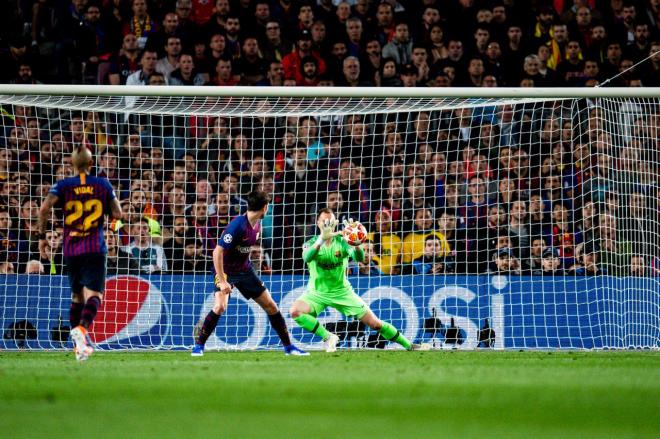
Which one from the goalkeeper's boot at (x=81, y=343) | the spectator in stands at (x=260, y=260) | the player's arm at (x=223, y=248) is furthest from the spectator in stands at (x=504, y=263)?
the goalkeeper's boot at (x=81, y=343)

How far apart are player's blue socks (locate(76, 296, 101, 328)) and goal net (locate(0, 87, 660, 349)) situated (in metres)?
3.98

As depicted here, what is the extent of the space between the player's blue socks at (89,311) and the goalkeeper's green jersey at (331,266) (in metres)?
3.62

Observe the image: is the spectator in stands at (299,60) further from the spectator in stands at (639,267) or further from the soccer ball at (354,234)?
the spectator in stands at (639,267)

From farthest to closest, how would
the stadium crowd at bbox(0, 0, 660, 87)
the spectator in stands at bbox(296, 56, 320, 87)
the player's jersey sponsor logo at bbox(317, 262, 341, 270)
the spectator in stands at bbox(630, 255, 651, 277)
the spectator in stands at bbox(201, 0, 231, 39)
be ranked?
the spectator in stands at bbox(201, 0, 231, 39) → the stadium crowd at bbox(0, 0, 660, 87) → the spectator in stands at bbox(296, 56, 320, 87) → the spectator in stands at bbox(630, 255, 651, 277) → the player's jersey sponsor logo at bbox(317, 262, 341, 270)

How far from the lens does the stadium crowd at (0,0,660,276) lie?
13.7 metres

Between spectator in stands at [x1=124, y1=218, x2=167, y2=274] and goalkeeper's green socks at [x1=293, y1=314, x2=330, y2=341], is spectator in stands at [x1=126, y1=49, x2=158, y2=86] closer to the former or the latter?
spectator in stands at [x1=124, y1=218, x2=167, y2=274]

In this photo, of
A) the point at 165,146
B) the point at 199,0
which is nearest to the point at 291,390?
the point at 165,146

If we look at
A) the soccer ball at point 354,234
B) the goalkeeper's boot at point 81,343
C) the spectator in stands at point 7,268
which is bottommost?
the goalkeeper's boot at point 81,343

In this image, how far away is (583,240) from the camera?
Answer: 1367 cm

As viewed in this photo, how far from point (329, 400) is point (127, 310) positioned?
26.9 feet

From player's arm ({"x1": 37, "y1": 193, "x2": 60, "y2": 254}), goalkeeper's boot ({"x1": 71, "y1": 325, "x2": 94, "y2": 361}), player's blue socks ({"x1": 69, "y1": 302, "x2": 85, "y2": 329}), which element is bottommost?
goalkeeper's boot ({"x1": 71, "y1": 325, "x2": 94, "y2": 361})

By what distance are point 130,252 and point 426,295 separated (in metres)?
4.25

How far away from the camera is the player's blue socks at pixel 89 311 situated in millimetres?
9141

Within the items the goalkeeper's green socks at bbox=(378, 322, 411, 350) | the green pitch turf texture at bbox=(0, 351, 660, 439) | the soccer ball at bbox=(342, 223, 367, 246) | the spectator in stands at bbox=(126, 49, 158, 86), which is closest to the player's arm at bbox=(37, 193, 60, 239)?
the green pitch turf texture at bbox=(0, 351, 660, 439)
